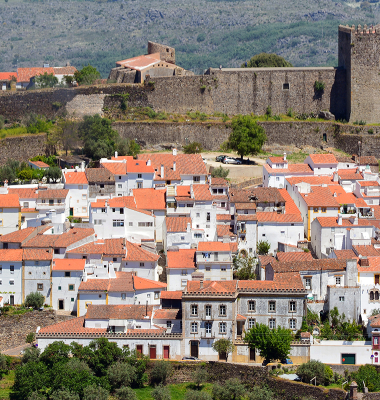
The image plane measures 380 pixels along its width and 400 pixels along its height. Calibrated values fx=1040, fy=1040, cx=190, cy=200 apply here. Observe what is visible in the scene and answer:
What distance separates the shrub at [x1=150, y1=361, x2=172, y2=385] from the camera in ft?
178

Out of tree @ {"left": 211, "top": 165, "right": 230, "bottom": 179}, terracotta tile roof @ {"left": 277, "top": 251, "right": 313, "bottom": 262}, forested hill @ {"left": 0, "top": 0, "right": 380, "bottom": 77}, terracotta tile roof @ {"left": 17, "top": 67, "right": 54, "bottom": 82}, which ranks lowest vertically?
terracotta tile roof @ {"left": 277, "top": 251, "right": 313, "bottom": 262}

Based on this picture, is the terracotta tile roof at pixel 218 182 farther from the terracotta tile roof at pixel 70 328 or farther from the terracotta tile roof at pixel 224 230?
the terracotta tile roof at pixel 70 328

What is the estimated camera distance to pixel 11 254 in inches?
2430

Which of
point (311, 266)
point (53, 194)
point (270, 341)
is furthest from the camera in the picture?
point (53, 194)

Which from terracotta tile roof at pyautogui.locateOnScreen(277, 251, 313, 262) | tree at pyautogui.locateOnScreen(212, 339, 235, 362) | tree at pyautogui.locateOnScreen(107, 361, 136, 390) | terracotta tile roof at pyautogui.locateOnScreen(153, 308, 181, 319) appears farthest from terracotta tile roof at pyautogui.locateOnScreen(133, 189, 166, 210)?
tree at pyautogui.locateOnScreen(107, 361, 136, 390)

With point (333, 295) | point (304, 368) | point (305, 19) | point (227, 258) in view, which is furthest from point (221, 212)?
point (305, 19)

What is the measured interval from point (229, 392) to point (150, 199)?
66.6 ft

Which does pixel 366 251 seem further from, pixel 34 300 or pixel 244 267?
pixel 34 300

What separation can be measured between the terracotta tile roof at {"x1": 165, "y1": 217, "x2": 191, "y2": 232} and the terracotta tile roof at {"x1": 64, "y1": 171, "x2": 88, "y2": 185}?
812 cm

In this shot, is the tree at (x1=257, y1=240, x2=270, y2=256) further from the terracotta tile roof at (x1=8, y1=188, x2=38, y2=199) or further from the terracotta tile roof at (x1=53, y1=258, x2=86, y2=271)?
the terracotta tile roof at (x1=8, y1=188, x2=38, y2=199)

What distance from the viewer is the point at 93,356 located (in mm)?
54562

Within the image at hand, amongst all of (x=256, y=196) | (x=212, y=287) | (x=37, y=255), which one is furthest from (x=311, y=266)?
(x=37, y=255)

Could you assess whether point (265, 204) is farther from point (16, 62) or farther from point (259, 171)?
point (16, 62)

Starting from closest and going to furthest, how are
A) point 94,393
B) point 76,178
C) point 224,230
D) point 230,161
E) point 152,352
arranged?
point 94,393, point 152,352, point 224,230, point 76,178, point 230,161
